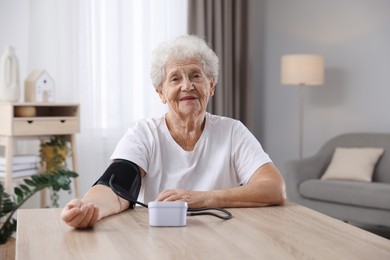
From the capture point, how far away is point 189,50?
222 centimetres

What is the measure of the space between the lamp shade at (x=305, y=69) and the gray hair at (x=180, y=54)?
303 centimetres

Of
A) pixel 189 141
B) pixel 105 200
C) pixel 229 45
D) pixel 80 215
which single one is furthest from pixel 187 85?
pixel 229 45

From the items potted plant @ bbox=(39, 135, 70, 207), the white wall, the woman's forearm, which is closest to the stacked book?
potted plant @ bbox=(39, 135, 70, 207)

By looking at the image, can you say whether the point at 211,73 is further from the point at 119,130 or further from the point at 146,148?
the point at 119,130

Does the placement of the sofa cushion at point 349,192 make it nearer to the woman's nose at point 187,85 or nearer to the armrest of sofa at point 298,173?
the armrest of sofa at point 298,173

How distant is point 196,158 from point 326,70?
3692 millimetres

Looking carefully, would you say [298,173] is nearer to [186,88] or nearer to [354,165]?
[354,165]

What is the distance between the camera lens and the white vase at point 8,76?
388 centimetres

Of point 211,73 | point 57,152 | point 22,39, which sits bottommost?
point 57,152

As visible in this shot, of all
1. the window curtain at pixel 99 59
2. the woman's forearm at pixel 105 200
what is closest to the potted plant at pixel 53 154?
the window curtain at pixel 99 59

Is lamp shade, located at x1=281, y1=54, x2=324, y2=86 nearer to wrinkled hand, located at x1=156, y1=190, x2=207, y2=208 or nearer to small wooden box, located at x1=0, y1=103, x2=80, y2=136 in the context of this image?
small wooden box, located at x1=0, y1=103, x2=80, y2=136

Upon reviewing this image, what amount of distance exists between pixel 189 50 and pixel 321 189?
2688 mm

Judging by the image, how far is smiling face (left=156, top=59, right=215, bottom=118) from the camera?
7.27 ft

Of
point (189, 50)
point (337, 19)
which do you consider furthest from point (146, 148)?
point (337, 19)
